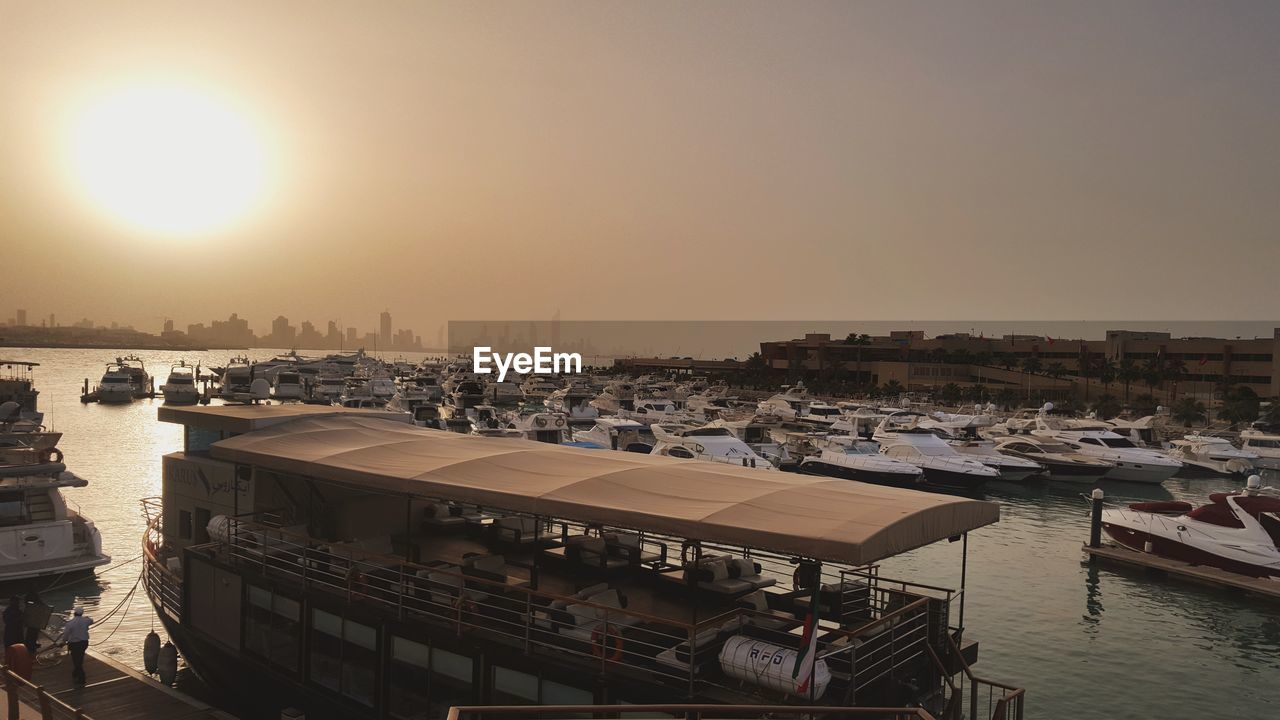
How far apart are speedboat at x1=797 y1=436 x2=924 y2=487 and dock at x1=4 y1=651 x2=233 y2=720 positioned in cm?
4020

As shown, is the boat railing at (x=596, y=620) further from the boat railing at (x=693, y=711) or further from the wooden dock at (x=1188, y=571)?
the wooden dock at (x=1188, y=571)

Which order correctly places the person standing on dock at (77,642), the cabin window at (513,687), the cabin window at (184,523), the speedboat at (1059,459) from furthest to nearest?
the speedboat at (1059,459)
the cabin window at (184,523)
the person standing on dock at (77,642)
the cabin window at (513,687)

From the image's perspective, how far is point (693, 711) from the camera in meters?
10.2

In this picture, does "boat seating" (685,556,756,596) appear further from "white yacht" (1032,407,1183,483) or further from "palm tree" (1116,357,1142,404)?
"palm tree" (1116,357,1142,404)

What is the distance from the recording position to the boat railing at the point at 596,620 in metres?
11.6

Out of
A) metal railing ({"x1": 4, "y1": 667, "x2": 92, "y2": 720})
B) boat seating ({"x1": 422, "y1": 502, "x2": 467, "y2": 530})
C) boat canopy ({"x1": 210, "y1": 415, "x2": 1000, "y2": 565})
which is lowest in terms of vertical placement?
metal railing ({"x1": 4, "y1": 667, "x2": 92, "y2": 720})

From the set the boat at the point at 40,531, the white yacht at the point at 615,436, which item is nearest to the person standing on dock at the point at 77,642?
the boat at the point at 40,531

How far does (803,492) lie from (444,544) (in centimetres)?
1003

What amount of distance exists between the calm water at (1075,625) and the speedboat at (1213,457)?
81.3 feet

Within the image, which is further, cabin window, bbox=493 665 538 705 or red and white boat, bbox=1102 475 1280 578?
red and white boat, bbox=1102 475 1280 578

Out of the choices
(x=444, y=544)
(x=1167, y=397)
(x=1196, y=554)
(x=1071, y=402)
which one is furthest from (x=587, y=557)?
(x=1167, y=397)

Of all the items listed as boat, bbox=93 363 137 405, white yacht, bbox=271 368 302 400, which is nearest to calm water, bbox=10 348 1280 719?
white yacht, bbox=271 368 302 400

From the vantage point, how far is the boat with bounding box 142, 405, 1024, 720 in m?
11.3

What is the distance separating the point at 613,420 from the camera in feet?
220
